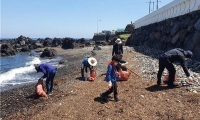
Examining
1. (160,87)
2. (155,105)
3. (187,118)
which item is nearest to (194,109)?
(187,118)

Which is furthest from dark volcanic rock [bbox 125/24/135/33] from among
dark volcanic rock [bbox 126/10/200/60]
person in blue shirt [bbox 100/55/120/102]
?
person in blue shirt [bbox 100/55/120/102]

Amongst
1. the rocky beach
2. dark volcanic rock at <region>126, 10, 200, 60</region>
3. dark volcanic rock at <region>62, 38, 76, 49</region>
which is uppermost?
dark volcanic rock at <region>126, 10, 200, 60</region>

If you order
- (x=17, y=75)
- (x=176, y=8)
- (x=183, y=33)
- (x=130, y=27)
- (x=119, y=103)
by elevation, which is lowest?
(x=17, y=75)

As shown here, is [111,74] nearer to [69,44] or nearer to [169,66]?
[169,66]

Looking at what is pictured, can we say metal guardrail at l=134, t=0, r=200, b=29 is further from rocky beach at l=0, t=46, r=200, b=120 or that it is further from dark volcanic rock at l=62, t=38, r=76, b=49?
dark volcanic rock at l=62, t=38, r=76, b=49

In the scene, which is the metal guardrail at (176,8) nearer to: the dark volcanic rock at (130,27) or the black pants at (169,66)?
the black pants at (169,66)

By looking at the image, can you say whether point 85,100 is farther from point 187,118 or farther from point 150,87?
point 187,118

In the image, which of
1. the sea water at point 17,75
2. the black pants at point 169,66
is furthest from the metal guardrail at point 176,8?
the sea water at point 17,75

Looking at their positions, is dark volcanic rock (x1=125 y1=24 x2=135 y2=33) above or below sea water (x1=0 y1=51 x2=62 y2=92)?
above

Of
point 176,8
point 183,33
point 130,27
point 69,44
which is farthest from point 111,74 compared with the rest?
point 130,27

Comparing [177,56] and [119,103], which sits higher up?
[177,56]

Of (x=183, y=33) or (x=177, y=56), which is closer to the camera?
(x=177, y=56)

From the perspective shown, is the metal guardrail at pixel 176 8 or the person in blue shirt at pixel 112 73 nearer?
the person in blue shirt at pixel 112 73

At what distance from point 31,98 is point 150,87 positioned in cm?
598
